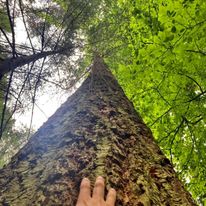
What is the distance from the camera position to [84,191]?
1347 millimetres

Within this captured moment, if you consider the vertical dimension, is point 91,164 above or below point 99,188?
above

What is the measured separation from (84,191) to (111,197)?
0.42ft

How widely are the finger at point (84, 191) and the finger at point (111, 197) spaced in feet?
0.29

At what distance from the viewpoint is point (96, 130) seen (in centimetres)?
204

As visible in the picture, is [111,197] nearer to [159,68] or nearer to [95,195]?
[95,195]

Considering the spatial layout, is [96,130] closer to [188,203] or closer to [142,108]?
[188,203]

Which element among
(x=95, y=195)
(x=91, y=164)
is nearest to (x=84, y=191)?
(x=95, y=195)

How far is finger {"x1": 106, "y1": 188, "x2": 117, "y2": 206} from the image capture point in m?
1.32

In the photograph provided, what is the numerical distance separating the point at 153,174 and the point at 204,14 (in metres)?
2.85

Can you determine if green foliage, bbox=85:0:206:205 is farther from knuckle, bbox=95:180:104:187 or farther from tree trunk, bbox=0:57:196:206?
knuckle, bbox=95:180:104:187

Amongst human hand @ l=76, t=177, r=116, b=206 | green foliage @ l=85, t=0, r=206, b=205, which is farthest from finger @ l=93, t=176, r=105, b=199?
green foliage @ l=85, t=0, r=206, b=205

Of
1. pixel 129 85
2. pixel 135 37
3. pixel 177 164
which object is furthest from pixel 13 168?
pixel 135 37

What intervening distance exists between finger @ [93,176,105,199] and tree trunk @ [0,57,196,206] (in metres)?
0.08

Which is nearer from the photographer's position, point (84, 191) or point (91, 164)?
point (84, 191)
